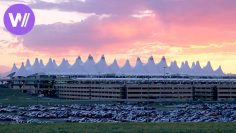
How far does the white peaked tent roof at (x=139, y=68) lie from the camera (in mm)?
119312

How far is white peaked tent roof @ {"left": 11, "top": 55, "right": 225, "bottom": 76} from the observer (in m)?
120

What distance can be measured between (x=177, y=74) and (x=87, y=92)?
2788 cm

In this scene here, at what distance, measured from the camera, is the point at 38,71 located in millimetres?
132250

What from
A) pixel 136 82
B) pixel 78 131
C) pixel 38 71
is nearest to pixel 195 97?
pixel 136 82

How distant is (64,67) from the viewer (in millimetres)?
126438

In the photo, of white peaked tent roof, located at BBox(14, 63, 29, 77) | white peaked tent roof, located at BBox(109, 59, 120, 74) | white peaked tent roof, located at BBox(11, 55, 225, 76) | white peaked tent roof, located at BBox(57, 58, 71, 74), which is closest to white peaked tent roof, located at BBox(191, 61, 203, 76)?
white peaked tent roof, located at BBox(11, 55, 225, 76)

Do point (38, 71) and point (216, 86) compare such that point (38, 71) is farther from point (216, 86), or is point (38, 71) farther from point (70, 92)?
point (216, 86)

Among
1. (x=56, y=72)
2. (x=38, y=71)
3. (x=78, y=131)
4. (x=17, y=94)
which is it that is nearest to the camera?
(x=78, y=131)

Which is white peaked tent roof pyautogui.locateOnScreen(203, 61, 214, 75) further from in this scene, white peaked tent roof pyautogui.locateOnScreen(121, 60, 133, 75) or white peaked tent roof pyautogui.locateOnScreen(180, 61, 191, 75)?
white peaked tent roof pyautogui.locateOnScreen(121, 60, 133, 75)

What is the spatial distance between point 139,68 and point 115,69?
563 cm

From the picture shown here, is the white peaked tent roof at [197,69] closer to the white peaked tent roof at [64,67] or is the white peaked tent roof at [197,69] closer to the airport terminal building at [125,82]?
the airport terminal building at [125,82]

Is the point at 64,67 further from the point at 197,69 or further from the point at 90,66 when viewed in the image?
the point at 197,69

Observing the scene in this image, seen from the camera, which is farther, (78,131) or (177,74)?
(177,74)

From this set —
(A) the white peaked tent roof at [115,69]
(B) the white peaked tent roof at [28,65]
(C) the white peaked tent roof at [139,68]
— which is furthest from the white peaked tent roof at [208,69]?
(B) the white peaked tent roof at [28,65]
